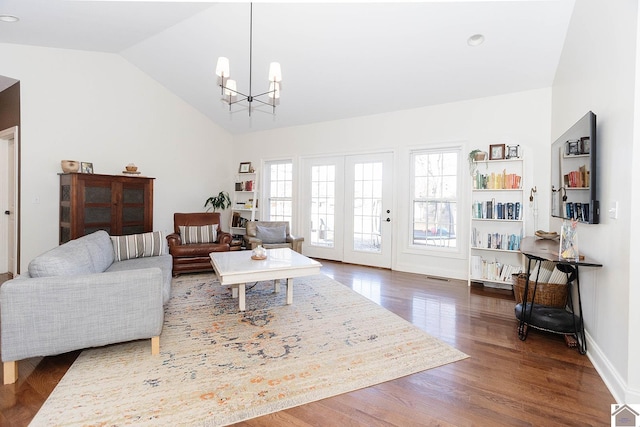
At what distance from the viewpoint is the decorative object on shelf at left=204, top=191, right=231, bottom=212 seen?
684cm

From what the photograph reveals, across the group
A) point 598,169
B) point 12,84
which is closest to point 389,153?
point 598,169

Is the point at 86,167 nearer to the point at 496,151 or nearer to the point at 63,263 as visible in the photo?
the point at 63,263

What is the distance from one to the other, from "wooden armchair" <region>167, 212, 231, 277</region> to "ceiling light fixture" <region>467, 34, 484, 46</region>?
13.8 ft

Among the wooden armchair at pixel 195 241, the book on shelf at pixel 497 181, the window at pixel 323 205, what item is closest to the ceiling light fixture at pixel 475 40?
the book on shelf at pixel 497 181

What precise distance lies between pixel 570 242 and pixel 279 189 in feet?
17.2

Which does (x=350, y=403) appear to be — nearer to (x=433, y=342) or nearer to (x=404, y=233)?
(x=433, y=342)

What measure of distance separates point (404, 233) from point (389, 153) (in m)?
1.36

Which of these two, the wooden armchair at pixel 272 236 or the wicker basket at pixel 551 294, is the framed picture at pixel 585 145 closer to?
the wicker basket at pixel 551 294

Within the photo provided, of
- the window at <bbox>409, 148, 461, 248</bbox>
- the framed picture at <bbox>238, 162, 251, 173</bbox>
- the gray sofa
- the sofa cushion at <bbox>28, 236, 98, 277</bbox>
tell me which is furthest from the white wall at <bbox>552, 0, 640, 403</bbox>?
the framed picture at <bbox>238, 162, 251, 173</bbox>

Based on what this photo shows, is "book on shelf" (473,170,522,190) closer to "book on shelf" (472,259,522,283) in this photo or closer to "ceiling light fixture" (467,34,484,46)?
"book on shelf" (472,259,522,283)

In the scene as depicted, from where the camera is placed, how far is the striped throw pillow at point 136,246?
405cm

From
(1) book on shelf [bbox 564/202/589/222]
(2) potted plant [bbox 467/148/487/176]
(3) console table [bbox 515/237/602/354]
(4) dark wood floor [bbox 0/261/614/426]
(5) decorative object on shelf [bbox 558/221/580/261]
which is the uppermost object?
(2) potted plant [bbox 467/148/487/176]

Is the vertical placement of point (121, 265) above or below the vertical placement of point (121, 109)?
below

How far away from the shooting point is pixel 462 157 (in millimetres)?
4836
